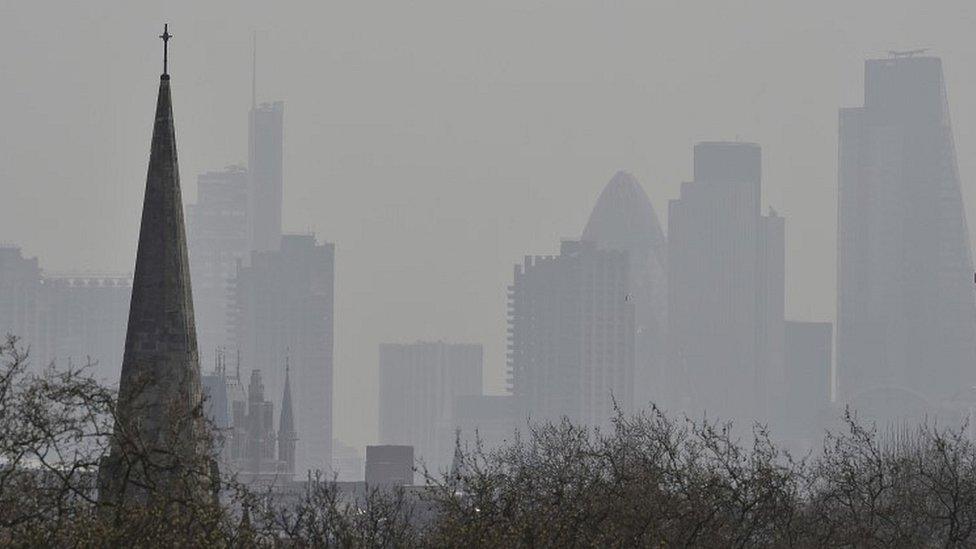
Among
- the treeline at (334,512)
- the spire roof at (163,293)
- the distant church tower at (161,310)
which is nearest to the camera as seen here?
the treeline at (334,512)

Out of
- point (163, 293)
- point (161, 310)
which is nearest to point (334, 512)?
point (161, 310)

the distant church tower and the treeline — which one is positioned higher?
the distant church tower

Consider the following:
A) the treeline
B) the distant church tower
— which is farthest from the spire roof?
the treeline

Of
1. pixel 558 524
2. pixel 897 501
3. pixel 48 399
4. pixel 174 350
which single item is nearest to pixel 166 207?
pixel 174 350

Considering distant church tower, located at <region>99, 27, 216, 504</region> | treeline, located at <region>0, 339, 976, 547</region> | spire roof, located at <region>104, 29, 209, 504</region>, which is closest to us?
treeline, located at <region>0, 339, 976, 547</region>

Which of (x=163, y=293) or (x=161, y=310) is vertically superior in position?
(x=163, y=293)

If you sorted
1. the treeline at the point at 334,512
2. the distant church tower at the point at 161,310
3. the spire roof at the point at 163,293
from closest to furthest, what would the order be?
1. the treeline at the point at 334,512
2. the distant church tower at the point at 161,310
3. the spire roof at the point at 163,293

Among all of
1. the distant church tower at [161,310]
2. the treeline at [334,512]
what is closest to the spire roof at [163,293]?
the distant church tower at [161,310]

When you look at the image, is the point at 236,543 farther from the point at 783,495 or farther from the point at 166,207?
the point at 783,495

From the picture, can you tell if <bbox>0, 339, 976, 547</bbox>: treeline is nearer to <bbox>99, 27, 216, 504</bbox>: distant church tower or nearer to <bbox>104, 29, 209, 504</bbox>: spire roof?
<bbox>99, 27, 216, 504</bbox>: distant church tower

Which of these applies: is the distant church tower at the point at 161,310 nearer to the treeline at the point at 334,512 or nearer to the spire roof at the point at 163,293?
the spire roof at the point at 163,293

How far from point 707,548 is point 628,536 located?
2724 millimetres

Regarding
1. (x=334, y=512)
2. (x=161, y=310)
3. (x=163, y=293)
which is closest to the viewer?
(x=334, y=512)

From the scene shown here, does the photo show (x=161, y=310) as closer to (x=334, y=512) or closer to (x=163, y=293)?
(x=163, y=293)
